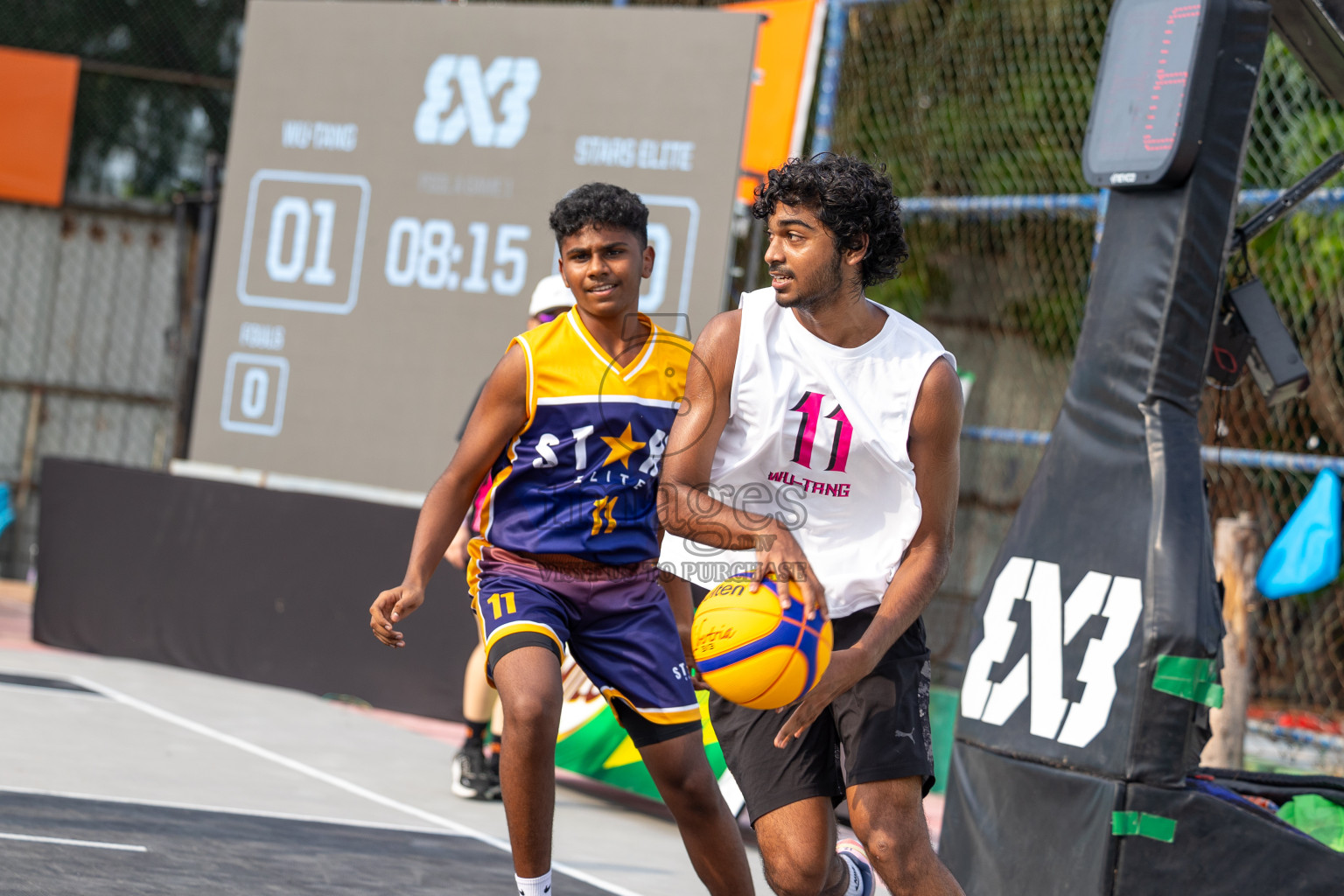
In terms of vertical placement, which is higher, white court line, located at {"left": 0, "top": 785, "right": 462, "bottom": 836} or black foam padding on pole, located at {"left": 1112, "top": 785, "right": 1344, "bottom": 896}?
black foam padding on pole, located at {"left": 1112, "top": 785, "right": 1344, "bottom": 896}

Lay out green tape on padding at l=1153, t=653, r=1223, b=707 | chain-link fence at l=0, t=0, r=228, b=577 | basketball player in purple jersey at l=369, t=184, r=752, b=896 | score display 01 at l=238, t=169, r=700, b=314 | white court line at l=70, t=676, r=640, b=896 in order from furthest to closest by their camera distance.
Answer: chain-link fence at l=0, t=0, r=228, b=577
score display 01 at l=238, t=169, r=700, b=314
white court line at l=70, t=676, r=640, b=896
green tape on padding at l=1153, t=653, r=1223, b=707
basketball player in purple jersey at l=369, t=184, r=752, b=896

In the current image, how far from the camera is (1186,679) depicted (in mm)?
4020

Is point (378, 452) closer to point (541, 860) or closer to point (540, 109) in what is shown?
point (540, 109)

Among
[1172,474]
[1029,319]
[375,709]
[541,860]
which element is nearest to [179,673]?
[375,709]

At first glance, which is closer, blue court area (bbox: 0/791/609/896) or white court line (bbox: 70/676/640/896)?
blue court area (bbox: 0/791/609/896)

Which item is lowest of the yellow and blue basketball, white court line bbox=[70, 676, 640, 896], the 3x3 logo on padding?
white court line bbox=[70, 676, 640, 896]

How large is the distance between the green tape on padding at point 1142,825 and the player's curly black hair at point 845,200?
1.76m

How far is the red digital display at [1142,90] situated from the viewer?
4.29 m

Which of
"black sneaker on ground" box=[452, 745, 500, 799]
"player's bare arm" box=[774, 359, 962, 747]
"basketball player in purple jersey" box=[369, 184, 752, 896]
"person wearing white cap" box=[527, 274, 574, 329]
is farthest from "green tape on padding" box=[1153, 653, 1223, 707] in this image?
"black sneaker on ground" box=[452, 745, 500, 799]

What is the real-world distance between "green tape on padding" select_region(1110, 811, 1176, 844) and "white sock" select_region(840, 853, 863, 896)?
34.3 inches

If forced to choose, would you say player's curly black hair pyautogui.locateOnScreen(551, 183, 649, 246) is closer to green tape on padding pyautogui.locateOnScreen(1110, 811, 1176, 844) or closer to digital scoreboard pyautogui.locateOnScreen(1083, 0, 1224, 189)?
digital scoreboard pyautogui.locateOnScreen(1083, 0, 1224, 189)

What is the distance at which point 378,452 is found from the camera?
8234 mm

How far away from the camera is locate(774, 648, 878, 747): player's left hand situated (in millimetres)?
2979

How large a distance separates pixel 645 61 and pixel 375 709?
3806 mm
